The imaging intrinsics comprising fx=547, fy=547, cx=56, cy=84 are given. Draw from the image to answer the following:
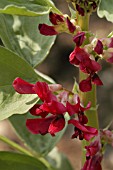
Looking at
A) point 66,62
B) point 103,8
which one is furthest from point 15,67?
point 66,62

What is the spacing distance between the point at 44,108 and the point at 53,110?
18 mm

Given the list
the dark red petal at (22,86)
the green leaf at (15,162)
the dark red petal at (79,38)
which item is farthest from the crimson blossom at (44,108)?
the green leaf at (15,162)

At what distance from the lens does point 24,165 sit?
1.33m

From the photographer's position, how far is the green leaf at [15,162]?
130cm

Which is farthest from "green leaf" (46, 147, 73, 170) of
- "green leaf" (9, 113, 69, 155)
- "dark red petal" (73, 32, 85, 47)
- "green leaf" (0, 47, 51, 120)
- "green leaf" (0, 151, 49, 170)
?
"dark red petal" (73, 32, 85, 47)

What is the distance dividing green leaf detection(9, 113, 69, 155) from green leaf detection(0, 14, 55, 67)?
9.3 inches

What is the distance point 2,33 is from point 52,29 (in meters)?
0.19

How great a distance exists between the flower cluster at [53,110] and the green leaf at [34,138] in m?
0.44

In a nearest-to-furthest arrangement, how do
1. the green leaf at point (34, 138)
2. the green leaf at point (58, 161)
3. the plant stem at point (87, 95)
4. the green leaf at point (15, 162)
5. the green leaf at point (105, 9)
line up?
the green leaf at point (105, 9) → the plant stem at point (87, 95) → the green leaf at point (15, 162) → the green leaf at point (34, 138) → the green leaf at point (58, 161)

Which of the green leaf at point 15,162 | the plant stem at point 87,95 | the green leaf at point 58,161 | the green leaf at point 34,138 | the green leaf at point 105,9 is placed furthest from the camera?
the green leaf at point 58,161

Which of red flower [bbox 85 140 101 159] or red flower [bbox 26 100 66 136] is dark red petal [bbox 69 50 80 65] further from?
red flower [bbox 85 140 101 159]

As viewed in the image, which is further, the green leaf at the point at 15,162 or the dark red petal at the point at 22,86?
the green leaf at the point at 15,162

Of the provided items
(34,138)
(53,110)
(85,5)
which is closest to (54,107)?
(53,110)

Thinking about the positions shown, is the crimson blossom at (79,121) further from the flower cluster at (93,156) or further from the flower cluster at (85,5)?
the flower cluster at (85,5)
